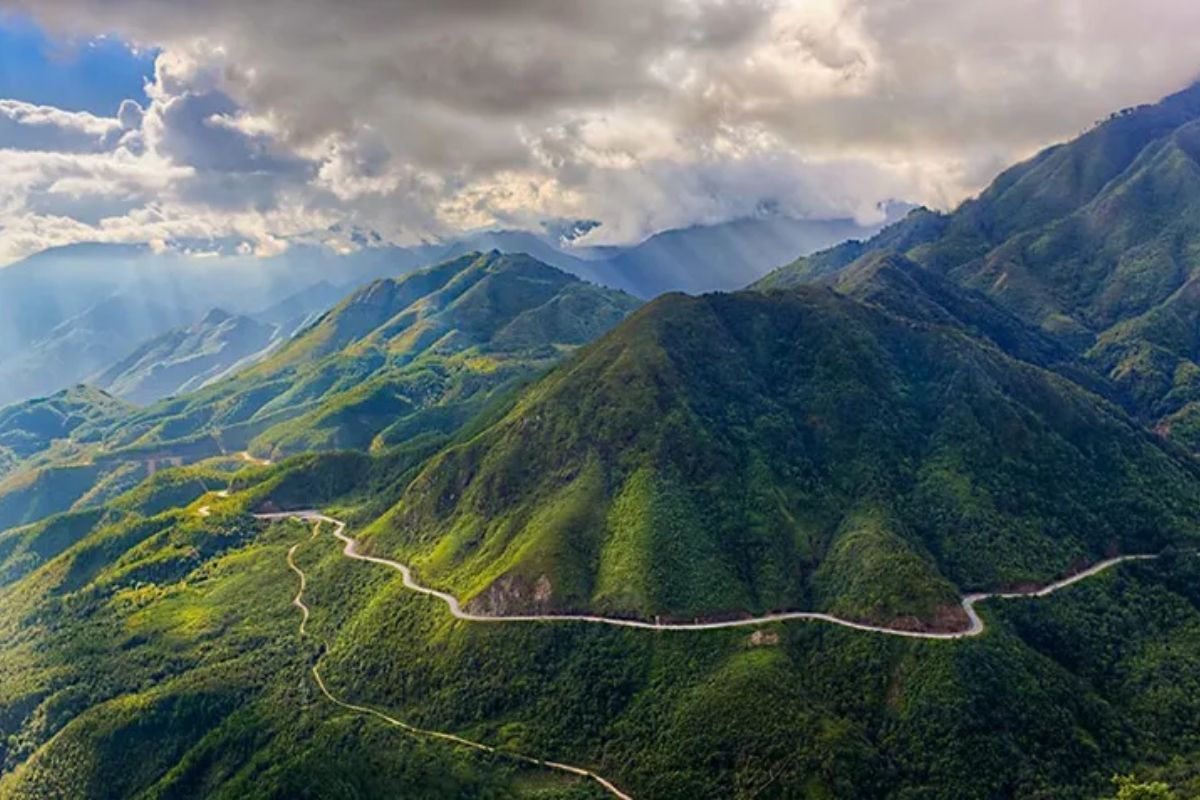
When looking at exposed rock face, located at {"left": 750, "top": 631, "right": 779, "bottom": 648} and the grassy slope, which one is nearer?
the grassy slope

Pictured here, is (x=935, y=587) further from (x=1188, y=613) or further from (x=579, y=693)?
(x=579, y=693)

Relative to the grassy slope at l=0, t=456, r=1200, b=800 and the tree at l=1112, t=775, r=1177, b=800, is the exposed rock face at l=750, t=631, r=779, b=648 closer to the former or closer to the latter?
the grassy slope at l=0, t=456, r=1200, b=800

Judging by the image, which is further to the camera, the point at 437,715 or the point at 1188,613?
the point at 1188,613

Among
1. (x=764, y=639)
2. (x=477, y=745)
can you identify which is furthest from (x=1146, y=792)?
(x=477, y=745)

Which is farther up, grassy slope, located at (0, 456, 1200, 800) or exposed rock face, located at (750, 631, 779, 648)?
exposed rock face, located at (750, 631, 779, 648)

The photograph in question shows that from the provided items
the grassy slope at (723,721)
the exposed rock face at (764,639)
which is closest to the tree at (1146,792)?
the grassy slope at (723,721)

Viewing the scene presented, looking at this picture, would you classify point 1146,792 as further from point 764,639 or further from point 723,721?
point 764,639

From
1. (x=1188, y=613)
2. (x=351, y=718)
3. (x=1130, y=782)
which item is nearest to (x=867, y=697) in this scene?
(x=1130, y=782)

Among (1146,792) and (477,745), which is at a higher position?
(477,745)

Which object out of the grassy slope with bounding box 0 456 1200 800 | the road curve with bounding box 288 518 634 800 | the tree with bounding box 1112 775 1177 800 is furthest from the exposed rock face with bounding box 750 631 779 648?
the tree with bounding box 1112 775 1177 800

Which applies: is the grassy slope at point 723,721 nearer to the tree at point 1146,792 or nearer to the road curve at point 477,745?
the road curve at point 477,745

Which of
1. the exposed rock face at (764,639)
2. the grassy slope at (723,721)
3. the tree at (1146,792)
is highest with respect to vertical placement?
the exposed rock face at (764,639)
